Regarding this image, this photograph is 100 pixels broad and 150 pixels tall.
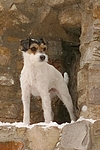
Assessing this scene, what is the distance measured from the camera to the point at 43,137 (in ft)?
10.2

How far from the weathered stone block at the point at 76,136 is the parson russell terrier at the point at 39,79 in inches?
20.1

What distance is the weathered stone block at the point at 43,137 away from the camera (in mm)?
3092

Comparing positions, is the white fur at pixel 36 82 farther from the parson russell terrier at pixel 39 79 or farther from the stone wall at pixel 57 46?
the stone wall at pixel 57 46

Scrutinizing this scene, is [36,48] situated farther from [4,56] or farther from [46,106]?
[4,56]

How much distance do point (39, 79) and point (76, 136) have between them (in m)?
0.77

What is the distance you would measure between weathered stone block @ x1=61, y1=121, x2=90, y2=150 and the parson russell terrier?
1.68 ft

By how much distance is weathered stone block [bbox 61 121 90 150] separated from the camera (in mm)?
2971

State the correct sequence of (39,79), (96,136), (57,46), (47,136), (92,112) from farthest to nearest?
1. (57,46)
2. (39,79)
3. (92,112)
4. (47,136)
5. (96,136)

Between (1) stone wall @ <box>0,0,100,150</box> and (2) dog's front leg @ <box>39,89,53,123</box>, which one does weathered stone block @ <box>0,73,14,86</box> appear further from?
(2) dog's front leg @ <box>39,89,53,123</box>

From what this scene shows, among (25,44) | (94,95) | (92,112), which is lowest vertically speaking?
(92,112)

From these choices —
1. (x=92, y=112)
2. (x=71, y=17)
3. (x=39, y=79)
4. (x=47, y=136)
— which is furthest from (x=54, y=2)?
(x=47, y=136)

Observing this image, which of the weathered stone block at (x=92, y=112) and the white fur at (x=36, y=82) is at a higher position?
the white fur at (x=36, y=82)

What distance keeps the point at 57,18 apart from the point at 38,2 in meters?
0.21

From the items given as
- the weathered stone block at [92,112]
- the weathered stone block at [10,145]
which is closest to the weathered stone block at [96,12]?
the weathered stone block at [92,112]
